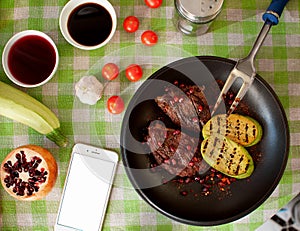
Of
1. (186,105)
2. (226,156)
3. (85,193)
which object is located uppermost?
(186,105)

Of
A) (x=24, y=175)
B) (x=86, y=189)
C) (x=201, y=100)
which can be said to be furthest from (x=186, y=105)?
(x=24, y=175)

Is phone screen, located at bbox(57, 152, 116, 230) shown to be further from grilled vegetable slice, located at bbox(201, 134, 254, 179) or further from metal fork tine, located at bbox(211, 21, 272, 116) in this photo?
metal fork tine, located at bbox(211, 21, 272, 116)

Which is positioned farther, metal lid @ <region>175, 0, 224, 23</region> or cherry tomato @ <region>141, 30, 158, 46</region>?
cherry tomato @ <region>141, 30, 158, 46</region>

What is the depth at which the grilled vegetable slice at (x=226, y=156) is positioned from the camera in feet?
3.99

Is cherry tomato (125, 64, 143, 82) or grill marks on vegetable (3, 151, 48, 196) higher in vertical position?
cherry tomato (125, 64, 143, 82)

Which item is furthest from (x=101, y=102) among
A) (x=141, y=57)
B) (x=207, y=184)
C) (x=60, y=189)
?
(x=207, y=184)

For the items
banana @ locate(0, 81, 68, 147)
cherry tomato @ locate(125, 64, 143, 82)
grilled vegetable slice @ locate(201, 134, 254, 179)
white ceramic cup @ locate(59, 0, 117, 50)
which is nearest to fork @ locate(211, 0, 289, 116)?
grilled vegetable slice @ locate(201, 134, 254, 179)

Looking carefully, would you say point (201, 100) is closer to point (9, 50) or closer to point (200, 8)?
point (200, 8)

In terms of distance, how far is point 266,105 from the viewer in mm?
1219

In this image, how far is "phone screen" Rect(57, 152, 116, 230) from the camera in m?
1.27

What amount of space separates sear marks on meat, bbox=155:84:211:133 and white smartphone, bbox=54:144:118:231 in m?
0.21

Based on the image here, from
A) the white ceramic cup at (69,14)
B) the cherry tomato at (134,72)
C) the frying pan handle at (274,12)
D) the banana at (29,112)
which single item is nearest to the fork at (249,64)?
the frying pan handle at (274,12)

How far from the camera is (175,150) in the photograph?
1223mm

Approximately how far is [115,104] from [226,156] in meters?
0.35
